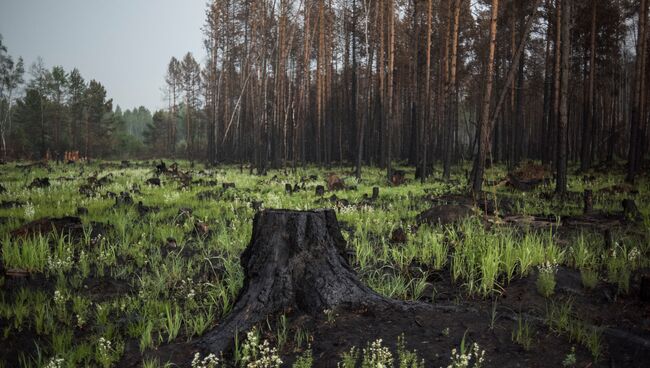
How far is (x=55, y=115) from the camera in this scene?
48.5 m

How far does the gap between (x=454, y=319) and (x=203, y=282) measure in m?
3.03

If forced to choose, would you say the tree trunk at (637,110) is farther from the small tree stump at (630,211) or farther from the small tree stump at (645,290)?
the small tree stump at (645,290)

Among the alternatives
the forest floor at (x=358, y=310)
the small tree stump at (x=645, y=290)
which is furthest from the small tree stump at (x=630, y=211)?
the small tree stump at (x=645, y=290)

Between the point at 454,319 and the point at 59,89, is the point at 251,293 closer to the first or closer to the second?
the point at 454,319

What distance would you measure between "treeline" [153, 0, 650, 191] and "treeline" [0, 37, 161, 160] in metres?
20.1

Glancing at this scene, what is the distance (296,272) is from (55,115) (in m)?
57.7

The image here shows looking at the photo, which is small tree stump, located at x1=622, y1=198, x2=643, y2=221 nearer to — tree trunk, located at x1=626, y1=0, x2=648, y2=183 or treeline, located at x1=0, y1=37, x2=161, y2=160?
tree trunk, located at x1=626, y1=0, x2=648, y2=183

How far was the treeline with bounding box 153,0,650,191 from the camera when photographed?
16484mm

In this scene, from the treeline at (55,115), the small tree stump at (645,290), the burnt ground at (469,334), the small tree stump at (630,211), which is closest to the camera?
the burnt ground at (469,334)

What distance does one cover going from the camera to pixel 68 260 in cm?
507

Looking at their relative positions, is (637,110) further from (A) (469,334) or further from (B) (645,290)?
(A) (469,334)

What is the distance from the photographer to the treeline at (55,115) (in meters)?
44.5

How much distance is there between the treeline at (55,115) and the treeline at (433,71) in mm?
20119

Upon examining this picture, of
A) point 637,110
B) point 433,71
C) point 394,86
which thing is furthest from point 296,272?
point 433,71
